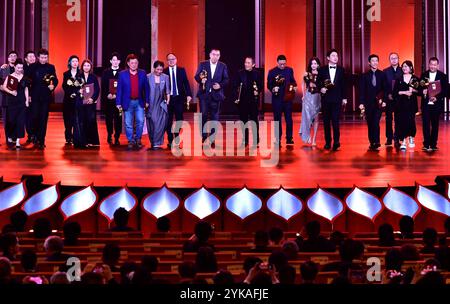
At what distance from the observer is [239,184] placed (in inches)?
389

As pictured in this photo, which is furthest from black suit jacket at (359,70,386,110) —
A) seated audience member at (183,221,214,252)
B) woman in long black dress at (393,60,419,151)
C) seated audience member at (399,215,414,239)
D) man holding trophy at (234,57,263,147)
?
seated audience member at (183,221,214,252)

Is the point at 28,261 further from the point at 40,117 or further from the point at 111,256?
the point at 40,117

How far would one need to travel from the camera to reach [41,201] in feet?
30.8

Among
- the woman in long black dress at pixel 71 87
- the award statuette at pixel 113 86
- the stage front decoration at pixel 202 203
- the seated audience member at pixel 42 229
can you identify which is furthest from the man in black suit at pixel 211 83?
the seated audience member at pixel 42 229

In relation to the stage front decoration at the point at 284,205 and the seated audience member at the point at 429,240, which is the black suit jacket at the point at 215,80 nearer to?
the stage front decoration at the point at 284,205

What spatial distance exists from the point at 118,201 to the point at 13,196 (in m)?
1.09

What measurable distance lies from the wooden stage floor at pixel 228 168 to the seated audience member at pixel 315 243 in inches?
102

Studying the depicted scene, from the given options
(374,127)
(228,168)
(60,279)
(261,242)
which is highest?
(374,127)

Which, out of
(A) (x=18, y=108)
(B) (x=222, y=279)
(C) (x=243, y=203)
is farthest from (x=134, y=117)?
(B) (x=222, y=279)

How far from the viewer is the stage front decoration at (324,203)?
9.23 meters

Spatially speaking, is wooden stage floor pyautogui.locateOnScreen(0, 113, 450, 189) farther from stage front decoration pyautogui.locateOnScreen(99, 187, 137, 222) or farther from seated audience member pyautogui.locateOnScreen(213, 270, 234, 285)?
seated audience member pyautogui.locateOnScreen(213, 270, 234, 285)

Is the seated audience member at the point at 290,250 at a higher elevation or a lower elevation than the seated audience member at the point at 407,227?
lower

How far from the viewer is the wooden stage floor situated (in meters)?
10.0
